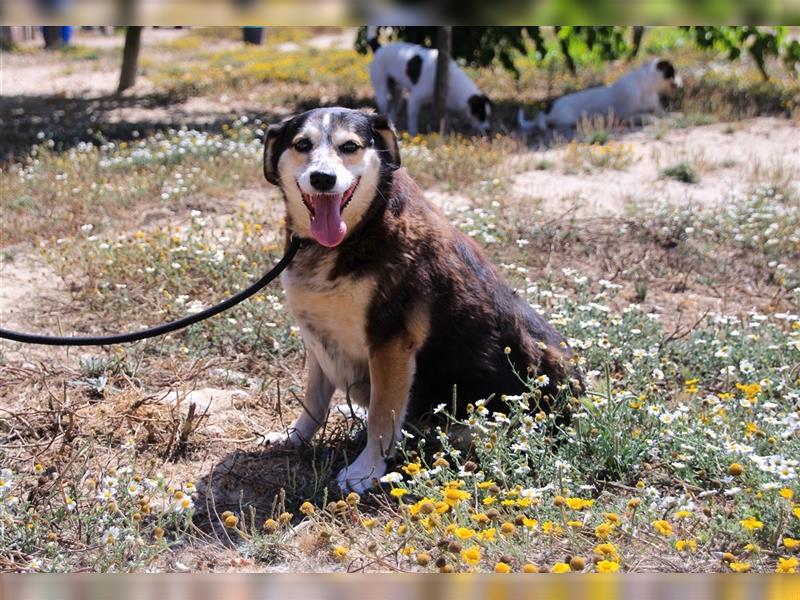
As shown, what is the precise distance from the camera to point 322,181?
140 inches

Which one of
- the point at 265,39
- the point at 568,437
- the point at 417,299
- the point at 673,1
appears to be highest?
the point at 265,39

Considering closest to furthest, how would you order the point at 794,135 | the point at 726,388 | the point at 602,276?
the point at 726,388 → the point at 602,276 → the point at 794,135

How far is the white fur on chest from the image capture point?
3.78 metres

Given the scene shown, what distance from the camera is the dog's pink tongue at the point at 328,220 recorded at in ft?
12.1

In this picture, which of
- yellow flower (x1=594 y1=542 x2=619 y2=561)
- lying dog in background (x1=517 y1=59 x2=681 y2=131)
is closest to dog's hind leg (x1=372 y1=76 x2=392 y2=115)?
lying dog in background (x1=517 y1=59 x2=681 y2=131)

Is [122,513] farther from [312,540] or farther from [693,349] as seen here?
[693,349]

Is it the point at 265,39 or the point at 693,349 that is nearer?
the point at 693,349

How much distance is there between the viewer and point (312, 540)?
3.38 metres

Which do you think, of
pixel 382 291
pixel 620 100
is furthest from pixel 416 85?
pixel 382 291

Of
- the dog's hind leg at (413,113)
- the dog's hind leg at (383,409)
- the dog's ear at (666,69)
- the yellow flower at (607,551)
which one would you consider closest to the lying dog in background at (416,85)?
the dog's hind leg at (413,113)

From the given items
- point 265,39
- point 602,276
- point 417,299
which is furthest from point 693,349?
point 265,39

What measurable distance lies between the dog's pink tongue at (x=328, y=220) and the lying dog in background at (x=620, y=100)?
9.01m

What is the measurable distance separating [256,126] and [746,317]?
25.5 ft

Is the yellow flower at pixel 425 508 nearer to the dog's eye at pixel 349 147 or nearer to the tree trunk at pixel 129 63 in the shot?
the dog's eye at pixel 349 147
